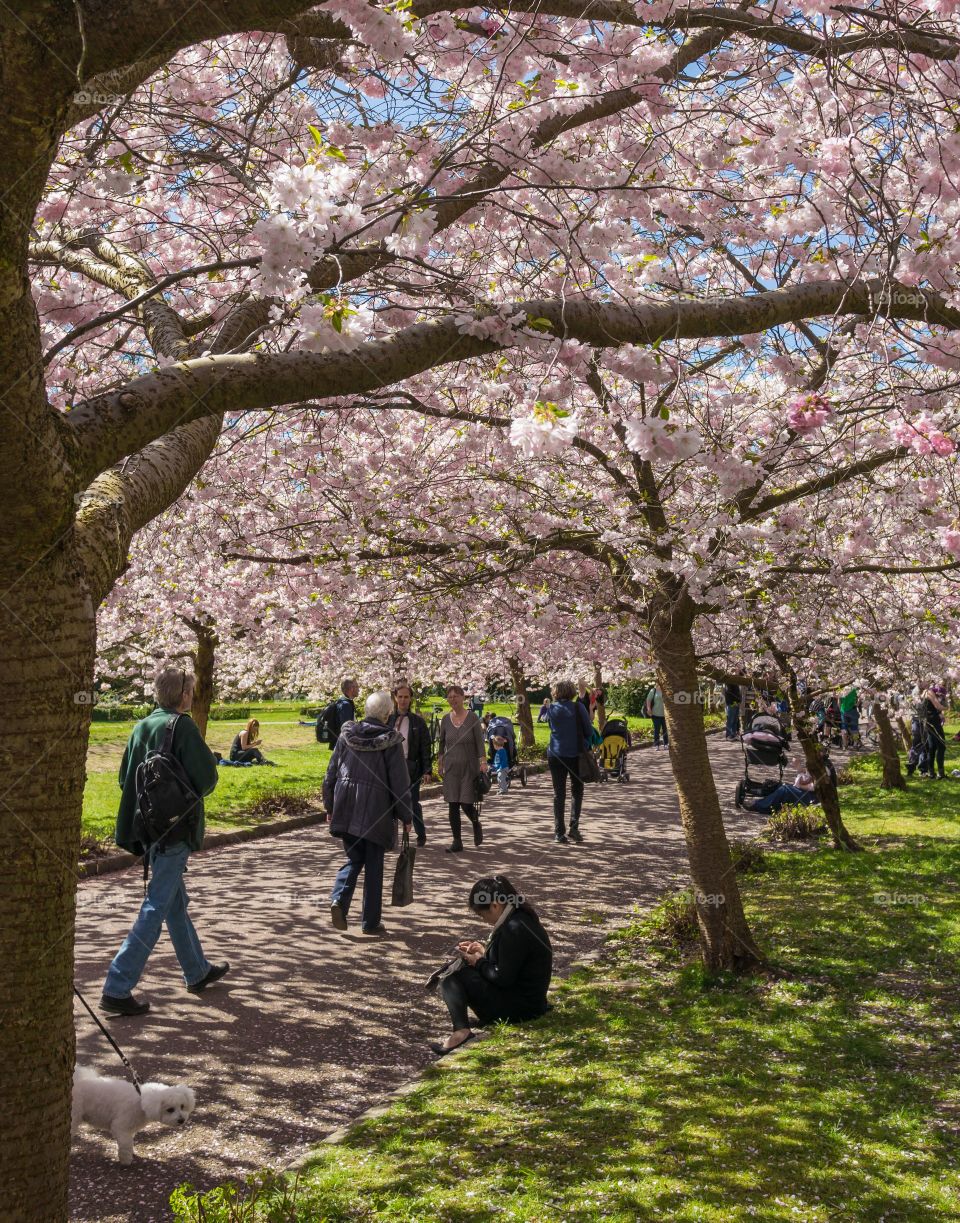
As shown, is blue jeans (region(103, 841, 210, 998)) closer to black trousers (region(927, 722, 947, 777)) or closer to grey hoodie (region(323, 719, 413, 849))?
grey hoodie (region(323, 719, 413, 849))

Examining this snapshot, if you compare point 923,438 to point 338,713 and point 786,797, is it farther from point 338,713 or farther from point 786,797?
point 786,797

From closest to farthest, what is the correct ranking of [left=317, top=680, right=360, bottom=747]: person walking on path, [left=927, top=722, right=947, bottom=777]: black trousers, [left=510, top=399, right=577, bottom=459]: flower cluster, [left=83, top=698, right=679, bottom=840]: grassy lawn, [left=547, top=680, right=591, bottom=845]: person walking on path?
[left=510, top=399, right=577, bottom=459]: flower cluster < [left=317, top=680, right=360, bottom=747]: person walking on path < [left=547, top=680, right=591, bottom=845]: person walking on path < [left=83, top=698, right=679, bottom=840]: grassy lawn < [left=927, top=722, right=947, bottom=777]: black trousers

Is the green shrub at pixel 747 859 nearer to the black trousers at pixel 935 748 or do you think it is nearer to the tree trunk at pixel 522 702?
the black trousers at pixel 935 748

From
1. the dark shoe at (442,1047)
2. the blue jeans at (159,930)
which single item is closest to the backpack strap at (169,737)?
the blue jeans at (159,930)

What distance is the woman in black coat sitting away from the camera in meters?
5.90

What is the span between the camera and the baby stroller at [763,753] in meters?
15.6

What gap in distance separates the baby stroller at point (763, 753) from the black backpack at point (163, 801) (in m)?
11.0

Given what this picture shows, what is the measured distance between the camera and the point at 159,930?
606 cm

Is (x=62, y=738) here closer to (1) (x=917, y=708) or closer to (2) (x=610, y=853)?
(2) (x=610, y=853)

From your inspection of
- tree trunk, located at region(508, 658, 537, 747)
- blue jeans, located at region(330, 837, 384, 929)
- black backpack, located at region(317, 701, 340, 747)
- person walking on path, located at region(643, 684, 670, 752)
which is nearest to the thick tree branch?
blue jeans, located at region(330, 837, 384, 929)

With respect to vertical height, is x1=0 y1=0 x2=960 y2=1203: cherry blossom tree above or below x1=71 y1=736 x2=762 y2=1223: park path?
above

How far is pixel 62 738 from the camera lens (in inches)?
110

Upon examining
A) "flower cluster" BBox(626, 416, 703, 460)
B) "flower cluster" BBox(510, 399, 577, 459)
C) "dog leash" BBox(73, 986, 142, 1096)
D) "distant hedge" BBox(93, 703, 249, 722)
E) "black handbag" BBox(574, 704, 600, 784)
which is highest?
"flower cluster" BBox(626, 416, 703, 460)

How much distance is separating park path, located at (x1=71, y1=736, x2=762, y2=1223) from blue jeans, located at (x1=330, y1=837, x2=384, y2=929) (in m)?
0.25
